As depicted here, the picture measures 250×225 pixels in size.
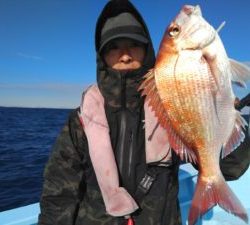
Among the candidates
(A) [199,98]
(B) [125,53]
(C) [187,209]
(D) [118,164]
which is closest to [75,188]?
(D) [118,164]

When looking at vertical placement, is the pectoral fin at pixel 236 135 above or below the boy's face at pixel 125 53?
below

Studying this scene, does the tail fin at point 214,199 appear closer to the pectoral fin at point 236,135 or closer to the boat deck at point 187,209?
the pectoral fin at point 236,135

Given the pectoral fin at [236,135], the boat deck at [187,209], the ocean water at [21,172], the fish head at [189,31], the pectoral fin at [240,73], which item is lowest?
the ocean water at [21,172]

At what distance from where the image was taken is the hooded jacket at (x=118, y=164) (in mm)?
2617

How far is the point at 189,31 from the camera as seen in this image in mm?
1892

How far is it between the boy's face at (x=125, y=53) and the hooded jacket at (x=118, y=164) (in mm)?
47

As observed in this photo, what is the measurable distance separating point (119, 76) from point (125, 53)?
0.17 metres

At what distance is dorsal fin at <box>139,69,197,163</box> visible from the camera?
6.63 ft

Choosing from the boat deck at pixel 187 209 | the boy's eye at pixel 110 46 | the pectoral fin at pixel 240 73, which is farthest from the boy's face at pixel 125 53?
the boat deck at pixel 187 209

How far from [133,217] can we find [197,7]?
150 cm

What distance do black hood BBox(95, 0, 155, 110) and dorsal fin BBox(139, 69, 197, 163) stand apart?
0.62 m

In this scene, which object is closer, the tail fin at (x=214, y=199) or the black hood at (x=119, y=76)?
the tail fin at (x=214, y=199)

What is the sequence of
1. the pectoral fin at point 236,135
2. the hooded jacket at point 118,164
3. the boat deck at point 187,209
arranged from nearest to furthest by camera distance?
the pectoral fin at point 236,135 < the hooded jacket at point 118,164 < the boat deck at point 187,209

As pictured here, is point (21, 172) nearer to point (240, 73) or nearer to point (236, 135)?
point (236, 135)
